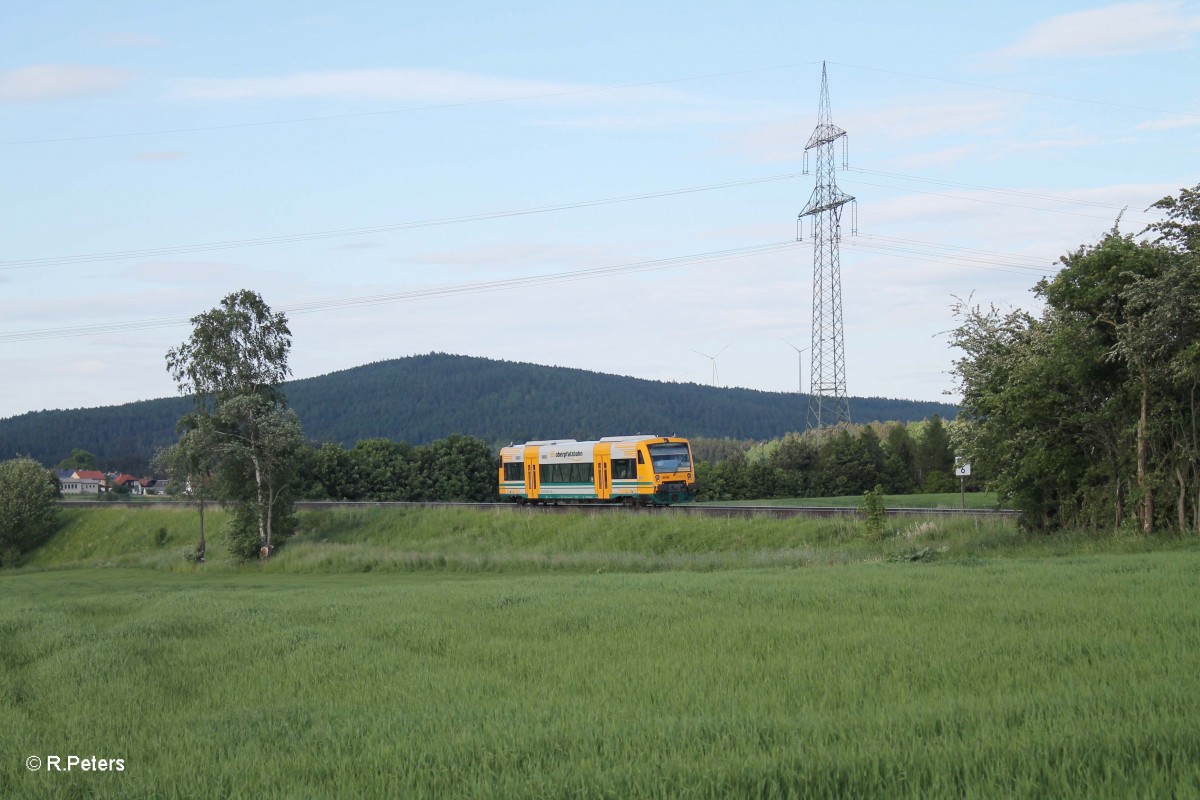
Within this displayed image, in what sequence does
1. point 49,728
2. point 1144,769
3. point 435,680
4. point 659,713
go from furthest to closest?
1. point 435,680
2. point 49,728
3. point 659,713
4. point 1144,769

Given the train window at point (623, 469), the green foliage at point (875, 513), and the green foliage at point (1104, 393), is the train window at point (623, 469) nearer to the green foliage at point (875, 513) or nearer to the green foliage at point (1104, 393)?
the green foliage at point (875, 513)

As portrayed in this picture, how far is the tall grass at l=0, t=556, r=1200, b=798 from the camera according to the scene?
5961 mm

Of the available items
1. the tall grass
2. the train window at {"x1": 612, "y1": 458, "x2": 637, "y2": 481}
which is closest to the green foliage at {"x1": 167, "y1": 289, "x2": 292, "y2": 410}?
the train window at {"x1": 612, "y1": 458, "x2": 637, "y2": 481}

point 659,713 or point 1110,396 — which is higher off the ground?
point 1110,396

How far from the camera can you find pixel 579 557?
123 feet

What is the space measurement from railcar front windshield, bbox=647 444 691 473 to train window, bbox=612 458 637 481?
1058mm

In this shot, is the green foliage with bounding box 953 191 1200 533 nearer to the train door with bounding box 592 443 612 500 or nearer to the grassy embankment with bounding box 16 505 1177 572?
the grassy embankment with bounding box 16 505 1177 572

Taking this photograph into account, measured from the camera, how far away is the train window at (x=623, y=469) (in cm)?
4750

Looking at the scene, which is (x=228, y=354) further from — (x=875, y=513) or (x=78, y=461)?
(x=78, y=461)

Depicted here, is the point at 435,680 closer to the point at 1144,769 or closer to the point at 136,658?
the point at 136,658

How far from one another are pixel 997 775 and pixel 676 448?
4258 cm

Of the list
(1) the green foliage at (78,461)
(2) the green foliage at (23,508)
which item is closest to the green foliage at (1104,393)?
(2) the green foliage at (23,508)

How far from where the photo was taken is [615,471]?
48.3 metres

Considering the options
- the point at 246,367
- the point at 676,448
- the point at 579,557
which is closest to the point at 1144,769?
the point at 579,557
